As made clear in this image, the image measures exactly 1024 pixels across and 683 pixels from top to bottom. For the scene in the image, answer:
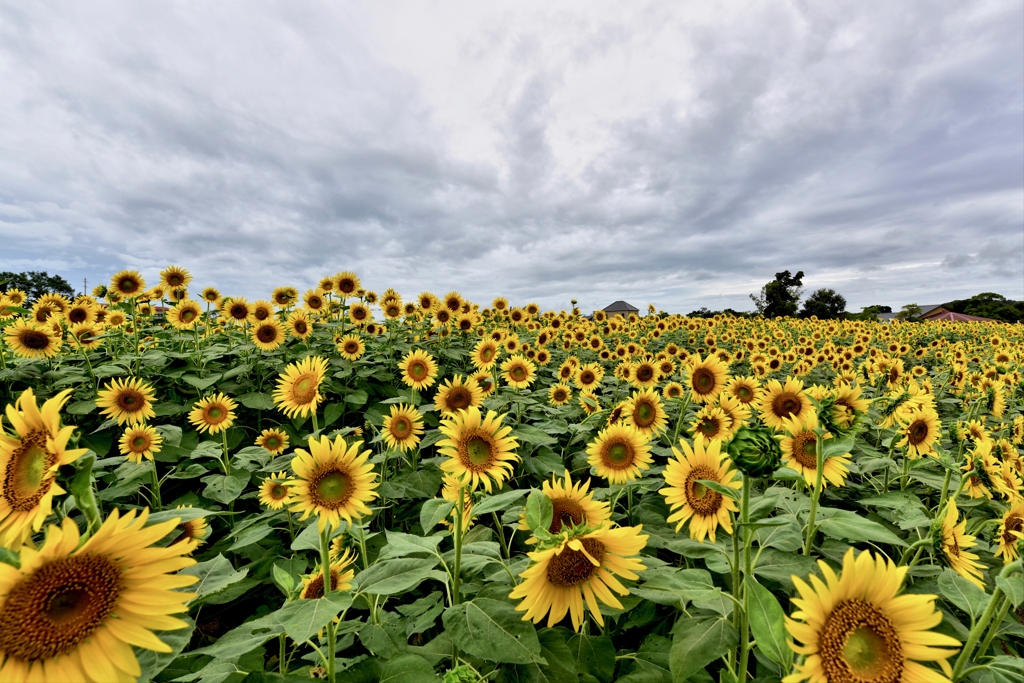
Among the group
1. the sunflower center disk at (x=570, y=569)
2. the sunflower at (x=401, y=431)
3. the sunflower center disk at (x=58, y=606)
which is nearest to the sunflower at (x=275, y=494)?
the sunflower at (x=401, y=431)

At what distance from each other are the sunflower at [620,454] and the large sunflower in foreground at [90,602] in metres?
1.87

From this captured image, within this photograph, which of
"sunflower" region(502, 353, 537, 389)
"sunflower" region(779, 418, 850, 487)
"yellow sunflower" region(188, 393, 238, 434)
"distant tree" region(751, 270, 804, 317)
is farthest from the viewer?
"distant tree" region(751, 270, 804, 317)

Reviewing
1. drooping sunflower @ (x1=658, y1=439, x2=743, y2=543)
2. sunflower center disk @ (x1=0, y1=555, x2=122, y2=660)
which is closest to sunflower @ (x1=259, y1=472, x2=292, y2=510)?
sunflower center disk @ (x1=0, y1=555, x2=122, y2=660)

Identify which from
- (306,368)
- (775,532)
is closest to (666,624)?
(775,532)

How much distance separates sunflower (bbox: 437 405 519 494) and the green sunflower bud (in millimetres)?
932

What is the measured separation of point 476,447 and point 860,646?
4.41ft

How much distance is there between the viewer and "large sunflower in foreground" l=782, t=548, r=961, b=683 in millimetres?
962

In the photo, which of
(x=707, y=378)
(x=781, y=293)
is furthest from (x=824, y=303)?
(x=707, y=378)

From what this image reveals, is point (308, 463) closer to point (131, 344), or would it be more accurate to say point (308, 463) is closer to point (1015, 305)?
point (131, 344)

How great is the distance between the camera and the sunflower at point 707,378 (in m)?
4.09

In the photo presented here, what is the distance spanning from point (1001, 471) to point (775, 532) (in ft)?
6.21

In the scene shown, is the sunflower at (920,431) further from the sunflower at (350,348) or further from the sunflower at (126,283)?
the sunflower at (126,283)

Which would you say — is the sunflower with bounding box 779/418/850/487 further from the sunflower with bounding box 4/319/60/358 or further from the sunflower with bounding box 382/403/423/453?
the sunflower with bounding box 4/319/60/358

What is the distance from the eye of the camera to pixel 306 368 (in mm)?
3141
